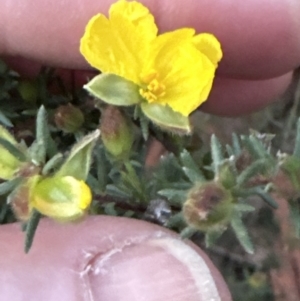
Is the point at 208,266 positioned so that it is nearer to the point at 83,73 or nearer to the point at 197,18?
the point at 197,18

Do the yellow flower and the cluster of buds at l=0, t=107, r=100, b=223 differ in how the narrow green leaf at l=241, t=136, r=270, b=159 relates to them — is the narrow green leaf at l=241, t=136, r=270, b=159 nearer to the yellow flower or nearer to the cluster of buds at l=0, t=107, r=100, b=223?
the yellow flower

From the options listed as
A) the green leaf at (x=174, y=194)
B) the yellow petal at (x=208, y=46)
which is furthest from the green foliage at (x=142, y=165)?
the yellow petal at (x=208, y=46)

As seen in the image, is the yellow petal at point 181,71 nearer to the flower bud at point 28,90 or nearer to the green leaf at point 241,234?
the green leaf at point 241,234

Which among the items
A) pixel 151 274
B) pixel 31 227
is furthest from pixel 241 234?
pixel 31 227

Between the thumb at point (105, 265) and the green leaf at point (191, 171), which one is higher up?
the green leaf at point (191, 171)

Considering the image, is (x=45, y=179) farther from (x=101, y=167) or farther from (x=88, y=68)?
(x=88, y=68)

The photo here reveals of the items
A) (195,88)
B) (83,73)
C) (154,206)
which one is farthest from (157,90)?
(83,73)

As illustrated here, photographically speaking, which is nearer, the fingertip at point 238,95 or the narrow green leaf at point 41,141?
the narrow green leaf at point 41,141

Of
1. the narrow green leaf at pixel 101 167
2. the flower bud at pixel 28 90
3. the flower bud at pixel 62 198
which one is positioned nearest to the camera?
the flower bud at pixel 62 198
